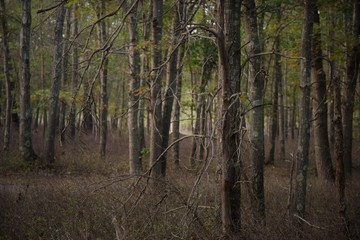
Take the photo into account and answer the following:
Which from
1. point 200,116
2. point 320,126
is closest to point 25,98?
point 200,116

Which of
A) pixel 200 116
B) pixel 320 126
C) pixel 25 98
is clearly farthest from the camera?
pixel 25 98

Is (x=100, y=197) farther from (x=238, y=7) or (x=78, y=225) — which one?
(x=238, y=7)

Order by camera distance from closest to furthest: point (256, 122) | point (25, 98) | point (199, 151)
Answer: point (256, 122) < point (199, 151) < point (25, 98)

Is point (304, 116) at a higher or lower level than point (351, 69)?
lower

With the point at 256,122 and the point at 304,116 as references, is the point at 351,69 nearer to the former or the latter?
the point at 304,116

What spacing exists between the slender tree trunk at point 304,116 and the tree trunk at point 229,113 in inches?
75.1

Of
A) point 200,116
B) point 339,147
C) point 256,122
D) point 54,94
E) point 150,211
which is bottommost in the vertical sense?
point 150,211

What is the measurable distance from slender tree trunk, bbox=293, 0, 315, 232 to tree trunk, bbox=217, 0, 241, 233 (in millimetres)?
1906

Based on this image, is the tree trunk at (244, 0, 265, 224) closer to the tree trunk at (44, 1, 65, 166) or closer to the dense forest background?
the dense forest background

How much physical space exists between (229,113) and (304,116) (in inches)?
103

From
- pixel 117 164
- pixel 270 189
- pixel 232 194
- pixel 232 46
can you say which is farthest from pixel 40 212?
pixel 117 164

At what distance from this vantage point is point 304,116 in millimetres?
5859

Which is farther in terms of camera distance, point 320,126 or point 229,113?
point 320,126

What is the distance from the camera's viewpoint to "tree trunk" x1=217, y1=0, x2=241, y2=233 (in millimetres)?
3686
